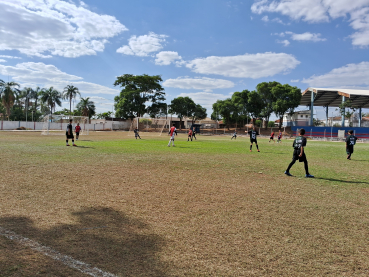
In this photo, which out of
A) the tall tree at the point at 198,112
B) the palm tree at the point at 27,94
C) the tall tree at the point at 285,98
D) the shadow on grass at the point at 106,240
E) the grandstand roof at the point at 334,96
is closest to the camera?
the shadow on grass at the point at 106,240

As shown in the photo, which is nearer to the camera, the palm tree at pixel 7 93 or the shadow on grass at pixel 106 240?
the shadow on grass at pixel 106 240

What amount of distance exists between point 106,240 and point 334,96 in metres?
68.3

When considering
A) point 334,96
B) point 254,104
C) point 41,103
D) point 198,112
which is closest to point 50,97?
point 41,103

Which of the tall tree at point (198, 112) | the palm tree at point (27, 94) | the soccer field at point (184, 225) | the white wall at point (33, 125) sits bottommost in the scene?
the soccer field at point (184, 225)

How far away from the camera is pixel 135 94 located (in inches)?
3051

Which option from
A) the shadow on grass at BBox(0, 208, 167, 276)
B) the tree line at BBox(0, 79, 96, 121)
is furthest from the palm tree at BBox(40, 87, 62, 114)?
the shadow on grass at BBox(0, 208, 167, 276)

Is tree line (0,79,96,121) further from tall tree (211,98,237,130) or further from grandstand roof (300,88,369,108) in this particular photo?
grandstand roof (300,88,369,108)

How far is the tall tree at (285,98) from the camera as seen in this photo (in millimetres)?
Answer: 63625

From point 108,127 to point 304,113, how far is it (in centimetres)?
5655

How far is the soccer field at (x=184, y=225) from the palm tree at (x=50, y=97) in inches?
3117

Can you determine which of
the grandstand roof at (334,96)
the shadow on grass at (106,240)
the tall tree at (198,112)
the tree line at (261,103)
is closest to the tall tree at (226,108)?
the tree line at (261,103)

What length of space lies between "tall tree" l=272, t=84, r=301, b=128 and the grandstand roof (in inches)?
87.3

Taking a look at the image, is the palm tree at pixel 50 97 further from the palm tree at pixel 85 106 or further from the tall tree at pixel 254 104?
the tall tree at pixel 254 104

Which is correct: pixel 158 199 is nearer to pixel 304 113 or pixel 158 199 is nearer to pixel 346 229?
pixel 346 229
